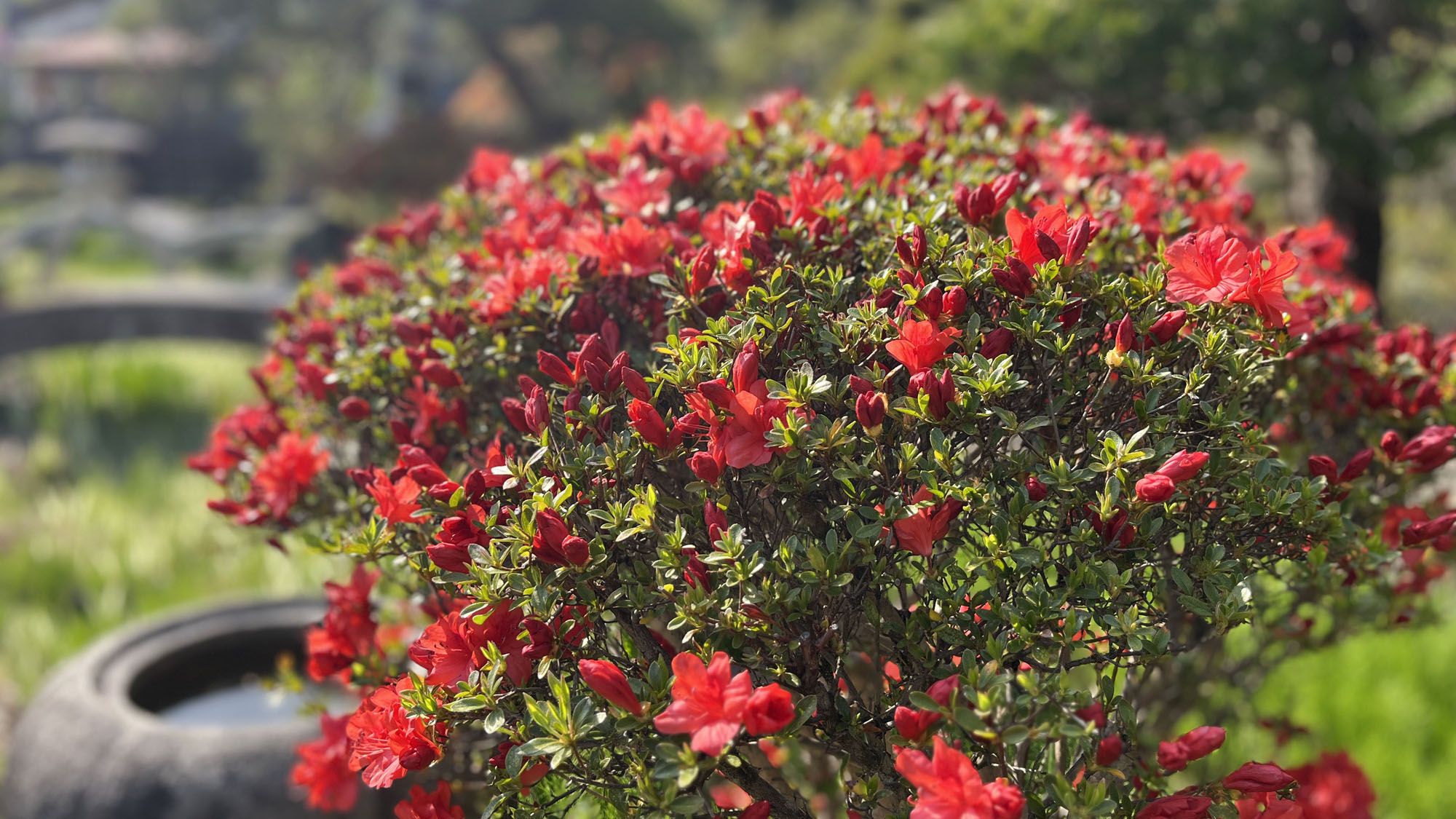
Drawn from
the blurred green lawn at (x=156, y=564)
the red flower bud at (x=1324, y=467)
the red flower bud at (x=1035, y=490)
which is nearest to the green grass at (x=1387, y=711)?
the blurred green lawn at (x=156, y=564)

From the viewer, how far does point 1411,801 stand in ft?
10.8

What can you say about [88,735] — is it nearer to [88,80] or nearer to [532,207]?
[532,207]

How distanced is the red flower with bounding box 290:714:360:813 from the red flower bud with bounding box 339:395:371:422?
1.63 feet

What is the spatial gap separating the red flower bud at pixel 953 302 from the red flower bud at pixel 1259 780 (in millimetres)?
599

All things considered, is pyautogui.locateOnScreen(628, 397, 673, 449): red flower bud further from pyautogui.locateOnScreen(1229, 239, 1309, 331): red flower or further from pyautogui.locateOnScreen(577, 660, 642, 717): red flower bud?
pyautogui.locateOnScreen(1229, 239, 1309, 331): red flower

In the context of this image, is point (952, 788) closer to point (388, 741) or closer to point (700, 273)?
point (388, 741)

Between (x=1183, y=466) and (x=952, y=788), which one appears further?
(x=1183, y=466)

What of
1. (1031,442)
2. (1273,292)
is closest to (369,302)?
(1031,442)

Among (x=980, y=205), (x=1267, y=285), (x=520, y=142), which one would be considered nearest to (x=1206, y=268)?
(x=1267, y=285)

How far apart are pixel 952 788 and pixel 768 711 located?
19cm

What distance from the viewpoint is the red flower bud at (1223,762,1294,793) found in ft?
3.86

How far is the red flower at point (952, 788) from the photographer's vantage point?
41.6 inches

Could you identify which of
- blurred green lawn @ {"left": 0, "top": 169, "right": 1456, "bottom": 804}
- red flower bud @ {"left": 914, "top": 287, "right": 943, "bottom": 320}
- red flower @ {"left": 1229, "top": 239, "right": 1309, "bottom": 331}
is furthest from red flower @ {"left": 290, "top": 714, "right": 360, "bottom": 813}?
red flower @ {"left": 1229, "top": 239, "right": 1309, "bottom": 331}

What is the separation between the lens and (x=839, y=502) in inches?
53.7
